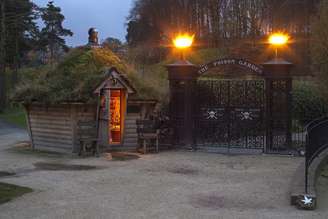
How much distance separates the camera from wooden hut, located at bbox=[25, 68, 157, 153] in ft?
59.3

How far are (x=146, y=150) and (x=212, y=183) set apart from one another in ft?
19.5

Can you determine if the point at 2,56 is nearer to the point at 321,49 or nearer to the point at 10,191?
the point at 321,49

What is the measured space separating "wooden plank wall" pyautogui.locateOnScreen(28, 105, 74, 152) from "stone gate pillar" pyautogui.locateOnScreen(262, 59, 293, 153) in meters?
6.47

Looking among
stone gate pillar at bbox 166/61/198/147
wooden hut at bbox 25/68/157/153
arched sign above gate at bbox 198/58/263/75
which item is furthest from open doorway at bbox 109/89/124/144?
arched sign above gate at bbox 198/58/263/75

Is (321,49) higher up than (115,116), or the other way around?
(321,49)

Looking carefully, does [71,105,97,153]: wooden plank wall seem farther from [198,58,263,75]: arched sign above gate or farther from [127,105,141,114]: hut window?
[198,58,263,75]: arched sign above gate

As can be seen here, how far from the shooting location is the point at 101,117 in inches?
714

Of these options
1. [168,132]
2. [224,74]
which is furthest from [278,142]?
[224,74]

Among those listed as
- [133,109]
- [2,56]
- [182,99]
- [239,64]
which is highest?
[2,56]

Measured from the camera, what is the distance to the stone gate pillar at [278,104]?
58.3 feet

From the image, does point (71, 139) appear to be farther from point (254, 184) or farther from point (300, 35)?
point (300, 35)

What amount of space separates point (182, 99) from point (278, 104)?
3.28 meters

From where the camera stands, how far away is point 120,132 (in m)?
18.9

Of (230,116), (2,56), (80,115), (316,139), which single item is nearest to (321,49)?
(230,116)
